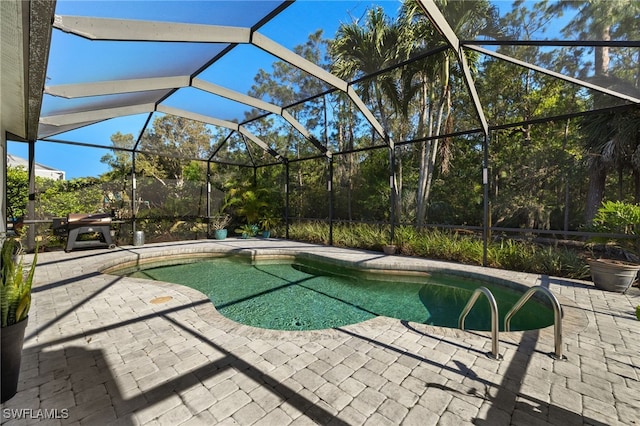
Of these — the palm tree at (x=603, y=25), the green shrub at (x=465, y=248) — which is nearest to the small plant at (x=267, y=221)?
the green shrub at (x=465, y=248)

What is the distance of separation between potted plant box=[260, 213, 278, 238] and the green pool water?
399cm

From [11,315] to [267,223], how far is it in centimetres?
916

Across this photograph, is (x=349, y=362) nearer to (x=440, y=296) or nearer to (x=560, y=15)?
(x=440, y=296)

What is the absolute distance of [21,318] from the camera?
1878 millimetres

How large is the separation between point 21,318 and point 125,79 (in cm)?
449

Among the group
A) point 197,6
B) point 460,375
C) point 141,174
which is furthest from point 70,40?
point 141,174

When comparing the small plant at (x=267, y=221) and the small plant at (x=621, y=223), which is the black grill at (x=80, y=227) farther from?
the small plant at (x=621, y=223)

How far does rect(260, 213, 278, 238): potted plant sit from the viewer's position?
1095 cm

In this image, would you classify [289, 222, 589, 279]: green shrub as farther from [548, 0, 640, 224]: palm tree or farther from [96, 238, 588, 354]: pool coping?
[548, 0, 640, 224]: palm tree

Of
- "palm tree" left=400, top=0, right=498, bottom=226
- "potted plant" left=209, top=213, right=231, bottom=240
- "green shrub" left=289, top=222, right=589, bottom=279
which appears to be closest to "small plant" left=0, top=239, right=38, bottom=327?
"palm tree" left=400, top=0, right=498, bottom=226

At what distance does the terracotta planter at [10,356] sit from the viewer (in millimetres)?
1737

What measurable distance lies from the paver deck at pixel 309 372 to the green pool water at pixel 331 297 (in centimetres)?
→ 85

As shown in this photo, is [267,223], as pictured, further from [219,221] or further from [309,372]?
[309,372]

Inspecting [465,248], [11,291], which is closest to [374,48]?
[465,248]
